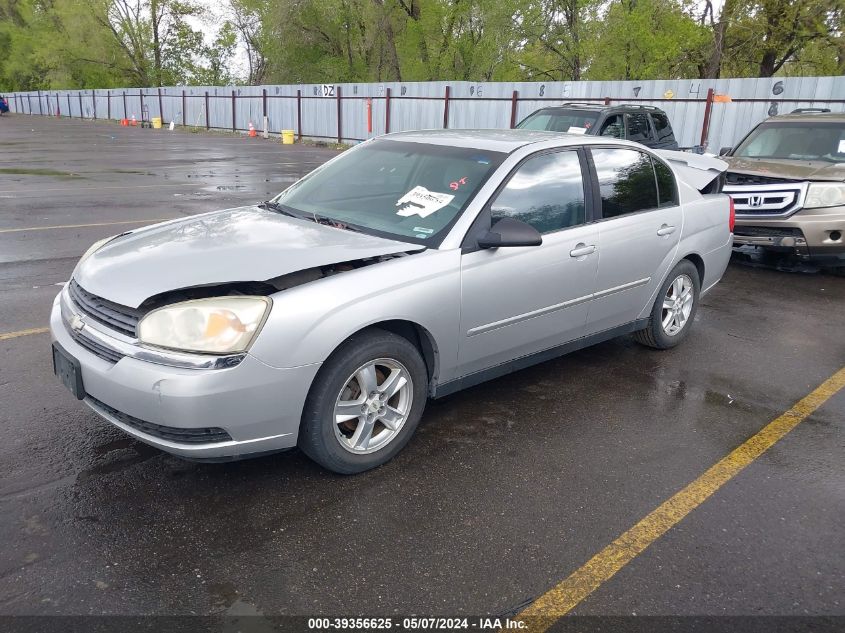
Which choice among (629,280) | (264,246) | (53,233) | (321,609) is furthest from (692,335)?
(53,233)

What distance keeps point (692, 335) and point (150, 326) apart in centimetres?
452

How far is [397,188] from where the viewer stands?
14.0 ft

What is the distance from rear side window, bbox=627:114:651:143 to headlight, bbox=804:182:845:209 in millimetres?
3902

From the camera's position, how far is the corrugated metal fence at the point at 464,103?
16984mm

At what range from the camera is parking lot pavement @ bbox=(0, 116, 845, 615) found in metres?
2.62

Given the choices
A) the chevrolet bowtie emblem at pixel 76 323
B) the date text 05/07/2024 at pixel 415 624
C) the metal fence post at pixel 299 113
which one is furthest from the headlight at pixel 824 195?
the metal fence post at pixel 299 113

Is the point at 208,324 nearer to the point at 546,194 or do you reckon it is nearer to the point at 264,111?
the point at 546,194

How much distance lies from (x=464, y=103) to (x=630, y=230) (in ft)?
64.9

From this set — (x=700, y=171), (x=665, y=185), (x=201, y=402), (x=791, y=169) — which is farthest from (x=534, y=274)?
(x=791, y=169)

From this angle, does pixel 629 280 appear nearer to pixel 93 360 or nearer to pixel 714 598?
pixel 714 598

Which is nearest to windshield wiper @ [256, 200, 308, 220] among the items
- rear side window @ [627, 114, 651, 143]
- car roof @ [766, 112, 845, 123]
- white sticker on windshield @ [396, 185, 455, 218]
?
white sticker on windshield @ [396, 185, 455, 218]

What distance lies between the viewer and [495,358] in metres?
3.98

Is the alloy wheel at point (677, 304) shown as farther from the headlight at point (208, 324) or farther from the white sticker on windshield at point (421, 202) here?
the headlight at point (208, 324)

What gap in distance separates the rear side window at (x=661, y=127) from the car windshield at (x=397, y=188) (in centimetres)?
872
